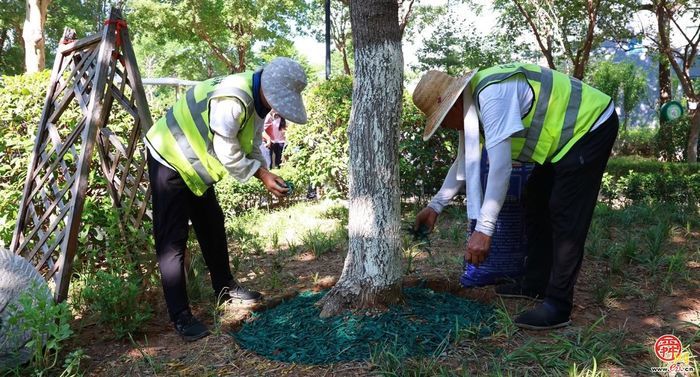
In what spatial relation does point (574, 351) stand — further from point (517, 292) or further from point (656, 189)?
point (656, 189)

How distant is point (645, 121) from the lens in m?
35.1

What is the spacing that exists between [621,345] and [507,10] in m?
13.1

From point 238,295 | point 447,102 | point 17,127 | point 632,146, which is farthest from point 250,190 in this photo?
point 632,146

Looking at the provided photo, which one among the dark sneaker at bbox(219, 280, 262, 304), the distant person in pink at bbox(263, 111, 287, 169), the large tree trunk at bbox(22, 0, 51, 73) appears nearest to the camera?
the dark sneaker at bbox(219, 280, 262, 304)

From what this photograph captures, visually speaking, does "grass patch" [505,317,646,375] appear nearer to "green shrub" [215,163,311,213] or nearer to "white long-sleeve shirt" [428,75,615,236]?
"white long-sleeve shirt" [428,75,615,236]

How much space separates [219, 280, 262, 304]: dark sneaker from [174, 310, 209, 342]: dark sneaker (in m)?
0.40

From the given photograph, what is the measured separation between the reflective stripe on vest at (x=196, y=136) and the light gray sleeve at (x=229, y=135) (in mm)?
77

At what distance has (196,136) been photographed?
2.77 m

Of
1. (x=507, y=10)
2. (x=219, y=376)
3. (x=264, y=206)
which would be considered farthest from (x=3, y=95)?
(x=507, y=10)

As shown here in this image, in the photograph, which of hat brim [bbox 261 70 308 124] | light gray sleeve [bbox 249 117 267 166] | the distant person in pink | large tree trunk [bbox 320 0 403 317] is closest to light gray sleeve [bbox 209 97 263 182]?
hat brim [bbox 261 70 308 124]

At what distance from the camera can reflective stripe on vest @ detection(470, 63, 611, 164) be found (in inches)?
99.2

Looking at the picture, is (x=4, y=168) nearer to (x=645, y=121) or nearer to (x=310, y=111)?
(x=310, y=111)

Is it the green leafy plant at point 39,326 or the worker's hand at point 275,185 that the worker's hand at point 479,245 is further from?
the green leafy plant at point 39,326

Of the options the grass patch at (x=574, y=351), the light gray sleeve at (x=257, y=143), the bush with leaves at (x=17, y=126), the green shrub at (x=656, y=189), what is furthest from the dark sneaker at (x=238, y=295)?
the green shrub at (x=656, y=189)
